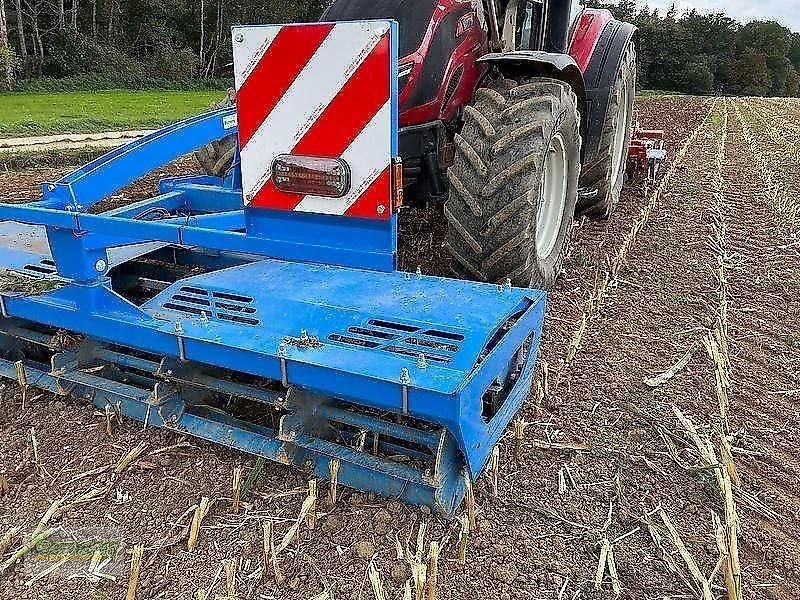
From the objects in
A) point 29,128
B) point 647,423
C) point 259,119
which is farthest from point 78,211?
point 29,128

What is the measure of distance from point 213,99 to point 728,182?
1966 centimetres

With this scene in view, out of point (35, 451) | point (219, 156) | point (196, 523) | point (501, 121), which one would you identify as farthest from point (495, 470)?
point (219, 156)

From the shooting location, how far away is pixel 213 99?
23.4m

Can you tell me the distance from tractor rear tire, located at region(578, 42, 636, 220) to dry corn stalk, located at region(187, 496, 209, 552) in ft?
12.8

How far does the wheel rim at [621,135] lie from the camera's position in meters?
5.81

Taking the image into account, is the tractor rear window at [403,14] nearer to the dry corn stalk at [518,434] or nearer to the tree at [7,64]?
the dry corn stalk at [518,434]

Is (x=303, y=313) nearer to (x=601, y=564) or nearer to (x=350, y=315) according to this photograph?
(x=350, y=315)

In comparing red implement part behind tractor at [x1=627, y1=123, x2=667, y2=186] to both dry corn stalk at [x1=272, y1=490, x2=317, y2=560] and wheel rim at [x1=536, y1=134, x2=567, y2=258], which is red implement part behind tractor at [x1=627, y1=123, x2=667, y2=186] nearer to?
wheel rim at [x1=536, y1=134, x2=567, y2=258]

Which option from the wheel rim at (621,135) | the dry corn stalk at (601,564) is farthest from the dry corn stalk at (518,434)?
the wheel rim at (621,135)

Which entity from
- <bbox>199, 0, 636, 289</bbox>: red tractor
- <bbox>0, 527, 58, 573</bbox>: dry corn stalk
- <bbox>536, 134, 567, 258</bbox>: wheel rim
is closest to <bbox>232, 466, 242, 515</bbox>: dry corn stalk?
<bbox>0, 527, 58, 573</bbox>: dry corn stalk

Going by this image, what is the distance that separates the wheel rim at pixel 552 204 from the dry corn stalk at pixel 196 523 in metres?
2.13

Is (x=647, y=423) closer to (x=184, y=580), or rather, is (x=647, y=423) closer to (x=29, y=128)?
(x=184, y=580)

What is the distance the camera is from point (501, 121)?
2955mm

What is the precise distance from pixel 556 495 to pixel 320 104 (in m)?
1.55
